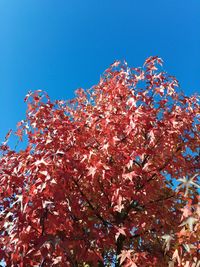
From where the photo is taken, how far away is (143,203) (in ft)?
17.6

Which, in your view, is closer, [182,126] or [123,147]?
[123,147]

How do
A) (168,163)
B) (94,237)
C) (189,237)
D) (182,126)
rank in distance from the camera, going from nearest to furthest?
1. (189,237)
2. (94,237)
3. (168,163)
4. (182,126)

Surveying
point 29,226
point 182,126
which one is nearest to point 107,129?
point 182,126

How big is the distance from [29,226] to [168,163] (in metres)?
2.59

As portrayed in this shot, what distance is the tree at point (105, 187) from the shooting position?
3.74 m

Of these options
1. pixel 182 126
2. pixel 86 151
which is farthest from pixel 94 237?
pixel 182 126

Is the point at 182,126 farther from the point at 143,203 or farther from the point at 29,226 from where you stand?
the point at 29,226

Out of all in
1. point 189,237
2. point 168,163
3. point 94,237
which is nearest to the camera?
point 189,237

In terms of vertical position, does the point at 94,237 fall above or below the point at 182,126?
below

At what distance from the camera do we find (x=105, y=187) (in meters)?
5.16

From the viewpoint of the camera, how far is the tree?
12.3 feet

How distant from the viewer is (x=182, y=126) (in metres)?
5.71

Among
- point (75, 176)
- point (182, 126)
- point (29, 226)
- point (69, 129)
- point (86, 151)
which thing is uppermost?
point (182, 126)

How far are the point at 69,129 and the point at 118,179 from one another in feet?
3.64
